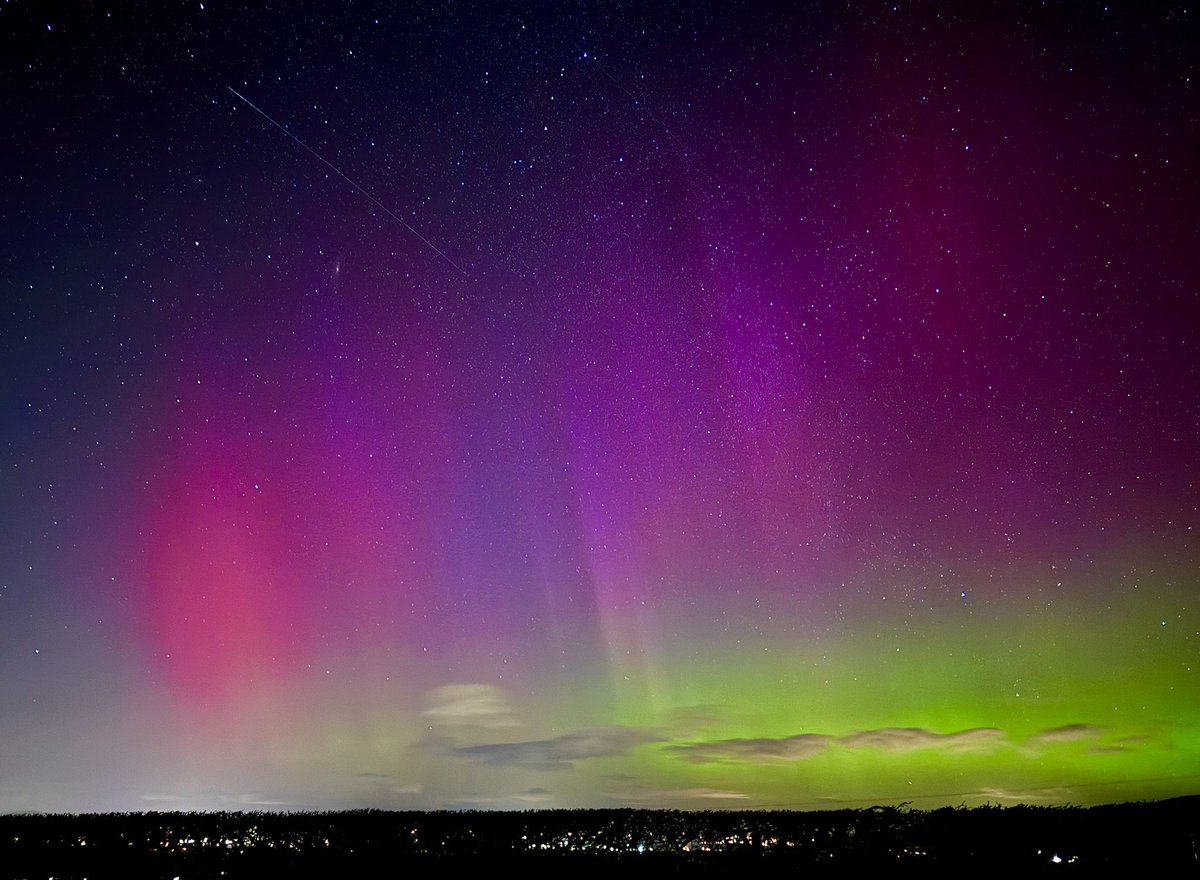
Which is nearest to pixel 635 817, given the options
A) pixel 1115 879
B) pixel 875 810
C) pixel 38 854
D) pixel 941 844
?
pixel 875 810

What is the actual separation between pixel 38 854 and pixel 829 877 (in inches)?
1018

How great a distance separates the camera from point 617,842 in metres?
30.8

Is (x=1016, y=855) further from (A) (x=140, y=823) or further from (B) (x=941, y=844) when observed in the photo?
(A) (x=140, y=823)

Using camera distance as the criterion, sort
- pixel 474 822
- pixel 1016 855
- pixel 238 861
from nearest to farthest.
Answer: pixel 1016 855 → pixel 238 861 → pixel 474 822

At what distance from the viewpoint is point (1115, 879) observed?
18.6 metres

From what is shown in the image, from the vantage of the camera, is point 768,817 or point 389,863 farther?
point 768,817

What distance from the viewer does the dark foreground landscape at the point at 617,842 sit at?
66.2 ft

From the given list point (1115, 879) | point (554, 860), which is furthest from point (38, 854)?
point (1115, 879)

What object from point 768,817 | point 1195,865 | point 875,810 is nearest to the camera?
point 1195,865

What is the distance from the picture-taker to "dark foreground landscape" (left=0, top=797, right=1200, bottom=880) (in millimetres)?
20172

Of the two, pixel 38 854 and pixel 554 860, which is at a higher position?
pixel 38 854

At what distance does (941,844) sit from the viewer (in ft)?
70.0

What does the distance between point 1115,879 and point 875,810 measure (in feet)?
20.6

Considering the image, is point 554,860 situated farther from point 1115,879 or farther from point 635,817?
point 1115,879
